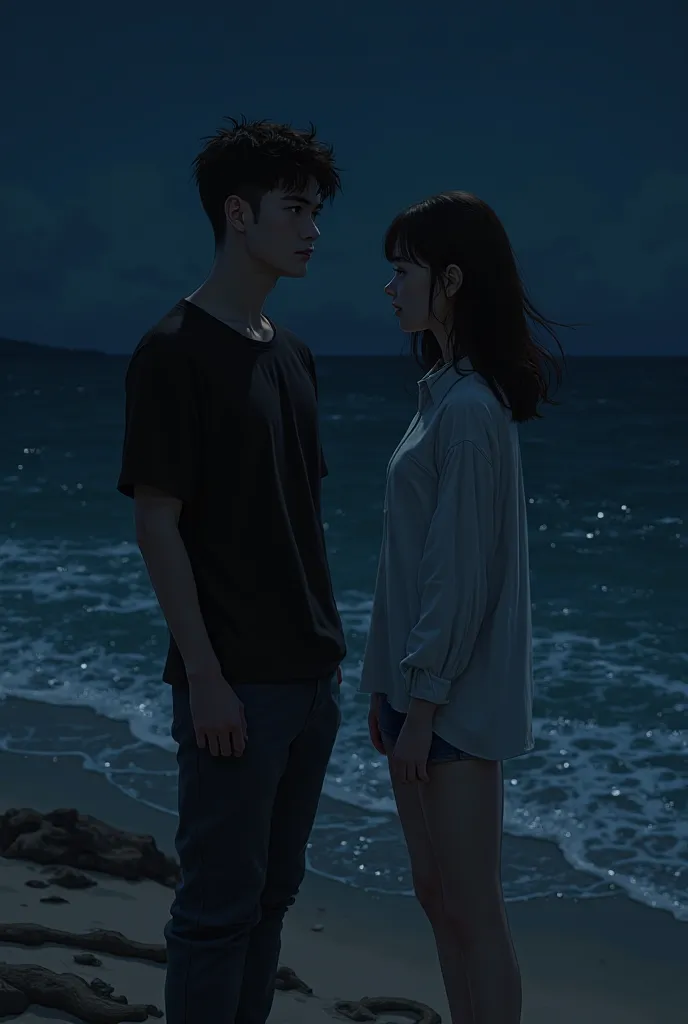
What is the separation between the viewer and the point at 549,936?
14.6ft

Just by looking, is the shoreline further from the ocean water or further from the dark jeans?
the dark jeans

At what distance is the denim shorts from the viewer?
91.5 inches

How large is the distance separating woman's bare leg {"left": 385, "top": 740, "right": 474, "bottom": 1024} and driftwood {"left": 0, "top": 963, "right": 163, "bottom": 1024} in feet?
2.97

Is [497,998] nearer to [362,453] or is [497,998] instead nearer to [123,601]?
[123,601]

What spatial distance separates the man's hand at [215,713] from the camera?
2260mm

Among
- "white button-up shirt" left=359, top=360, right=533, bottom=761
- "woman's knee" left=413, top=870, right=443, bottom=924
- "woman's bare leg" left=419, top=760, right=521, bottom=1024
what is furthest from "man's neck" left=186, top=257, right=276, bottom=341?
"woman's knee" left=413, top=870, right=443, bottom=924

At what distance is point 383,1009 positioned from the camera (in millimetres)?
3584

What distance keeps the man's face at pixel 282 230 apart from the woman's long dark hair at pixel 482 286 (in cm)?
19

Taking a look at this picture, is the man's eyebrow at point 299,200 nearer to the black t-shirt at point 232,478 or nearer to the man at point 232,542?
the man at point 232,542

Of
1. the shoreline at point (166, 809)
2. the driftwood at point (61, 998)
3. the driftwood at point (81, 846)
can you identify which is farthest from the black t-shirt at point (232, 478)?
the shoreline at point (166, 809)

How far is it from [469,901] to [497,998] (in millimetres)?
226

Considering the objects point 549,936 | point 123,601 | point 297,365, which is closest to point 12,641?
point 123,601

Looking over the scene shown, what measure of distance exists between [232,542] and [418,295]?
2.02 ft

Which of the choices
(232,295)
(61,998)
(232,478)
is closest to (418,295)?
(232,295)
